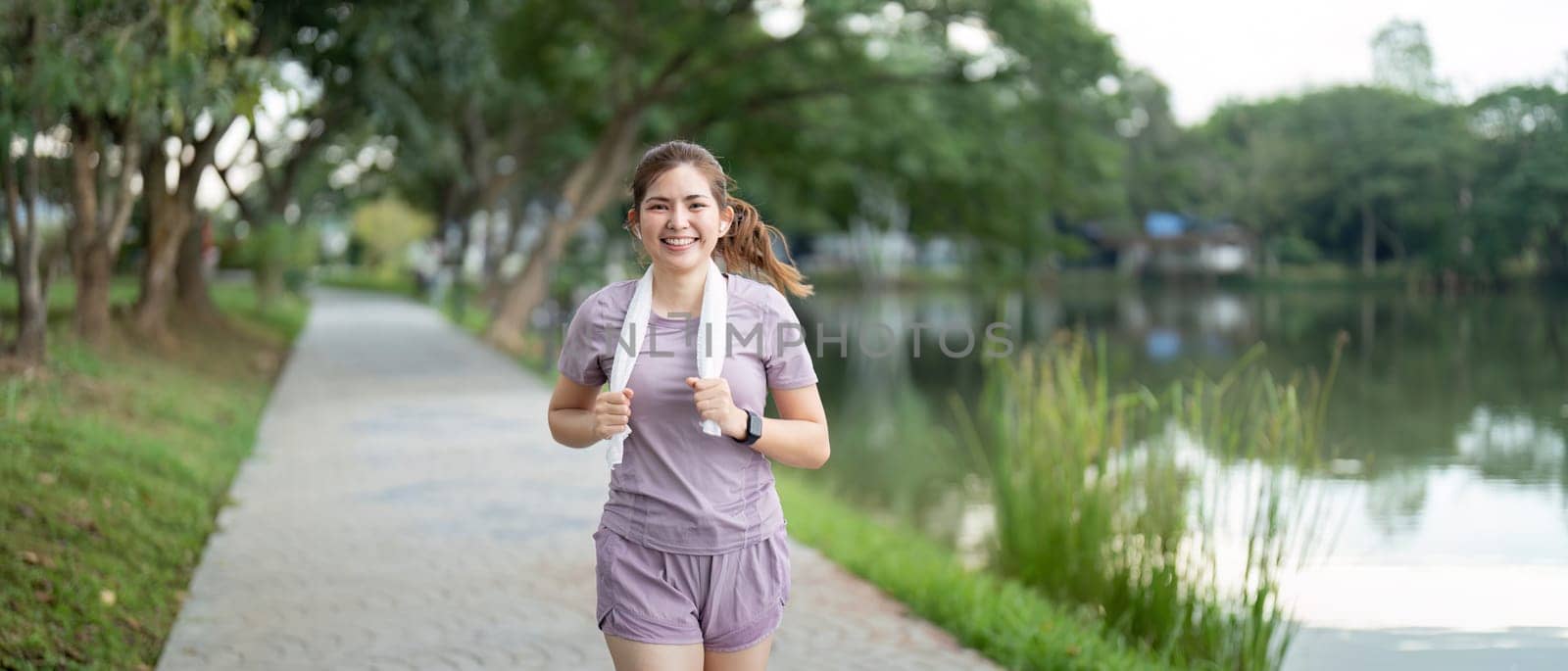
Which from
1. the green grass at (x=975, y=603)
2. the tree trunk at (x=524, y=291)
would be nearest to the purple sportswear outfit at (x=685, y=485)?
the green grass at (x=975, y=603)

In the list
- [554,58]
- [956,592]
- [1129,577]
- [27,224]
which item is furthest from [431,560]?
[554,58]

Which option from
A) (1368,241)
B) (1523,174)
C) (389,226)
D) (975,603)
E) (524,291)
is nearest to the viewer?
(975,603)

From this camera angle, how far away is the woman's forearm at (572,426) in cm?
279

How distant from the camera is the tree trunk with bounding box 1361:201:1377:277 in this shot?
18797 mm

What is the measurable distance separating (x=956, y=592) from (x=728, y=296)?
3.74 m

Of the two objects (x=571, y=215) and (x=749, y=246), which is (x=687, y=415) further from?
(x=571, y=215)

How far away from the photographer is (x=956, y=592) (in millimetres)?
6168

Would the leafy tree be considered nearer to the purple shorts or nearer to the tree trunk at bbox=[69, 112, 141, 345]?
the purple shorts

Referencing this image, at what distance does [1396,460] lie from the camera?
11.6 meters

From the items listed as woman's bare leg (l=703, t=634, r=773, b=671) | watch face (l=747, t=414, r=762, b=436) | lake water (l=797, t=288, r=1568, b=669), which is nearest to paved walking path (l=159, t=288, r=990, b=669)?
lake water (l=797, t=288, r=1568, b=669)

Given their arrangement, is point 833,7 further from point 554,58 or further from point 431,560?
point 431,560

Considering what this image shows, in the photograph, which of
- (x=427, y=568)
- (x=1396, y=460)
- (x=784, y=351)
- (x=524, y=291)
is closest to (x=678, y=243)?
(x=784, y=351)

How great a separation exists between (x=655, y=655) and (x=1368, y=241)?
19.0 metres

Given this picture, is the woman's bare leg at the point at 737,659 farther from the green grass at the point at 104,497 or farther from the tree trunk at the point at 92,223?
the tree trunk at the point at 92,223
